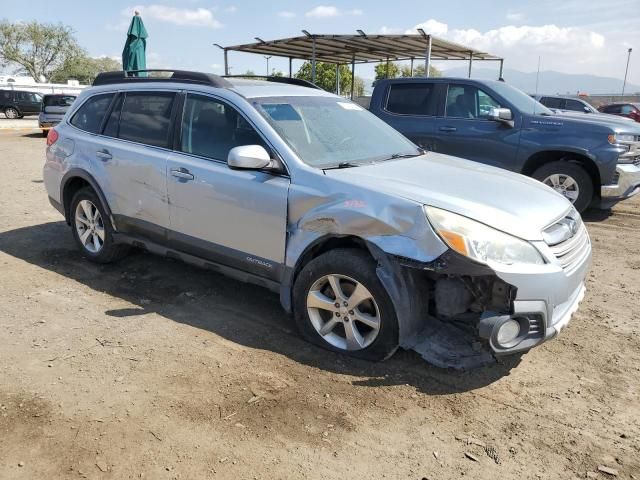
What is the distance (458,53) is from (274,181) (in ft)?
51.2

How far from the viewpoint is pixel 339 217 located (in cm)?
329

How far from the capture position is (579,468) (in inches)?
99.3

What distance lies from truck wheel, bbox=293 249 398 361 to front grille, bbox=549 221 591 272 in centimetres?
105

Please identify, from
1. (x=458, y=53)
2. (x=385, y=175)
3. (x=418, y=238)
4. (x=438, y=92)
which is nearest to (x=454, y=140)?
(x=438, y=92)

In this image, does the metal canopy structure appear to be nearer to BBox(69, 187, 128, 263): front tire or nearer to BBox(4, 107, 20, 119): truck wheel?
BBox(69, 187, 128, 263): front tire

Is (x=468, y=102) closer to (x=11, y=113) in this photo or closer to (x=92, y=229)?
(x=92, y=229)

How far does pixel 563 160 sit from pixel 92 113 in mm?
6033

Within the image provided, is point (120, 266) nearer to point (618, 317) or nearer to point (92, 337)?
point (92, 337)

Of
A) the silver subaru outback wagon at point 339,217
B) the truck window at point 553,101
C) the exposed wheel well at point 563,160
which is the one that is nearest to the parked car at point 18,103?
the truck window at point 553,101

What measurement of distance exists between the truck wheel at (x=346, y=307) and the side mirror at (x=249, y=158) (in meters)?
0.75

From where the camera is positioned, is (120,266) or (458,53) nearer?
(120,266)

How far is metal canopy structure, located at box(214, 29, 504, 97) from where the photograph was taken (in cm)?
1415

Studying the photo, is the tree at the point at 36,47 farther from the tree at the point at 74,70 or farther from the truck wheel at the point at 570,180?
the truck wheel at the point at 570,180

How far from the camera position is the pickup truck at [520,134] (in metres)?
6.95
